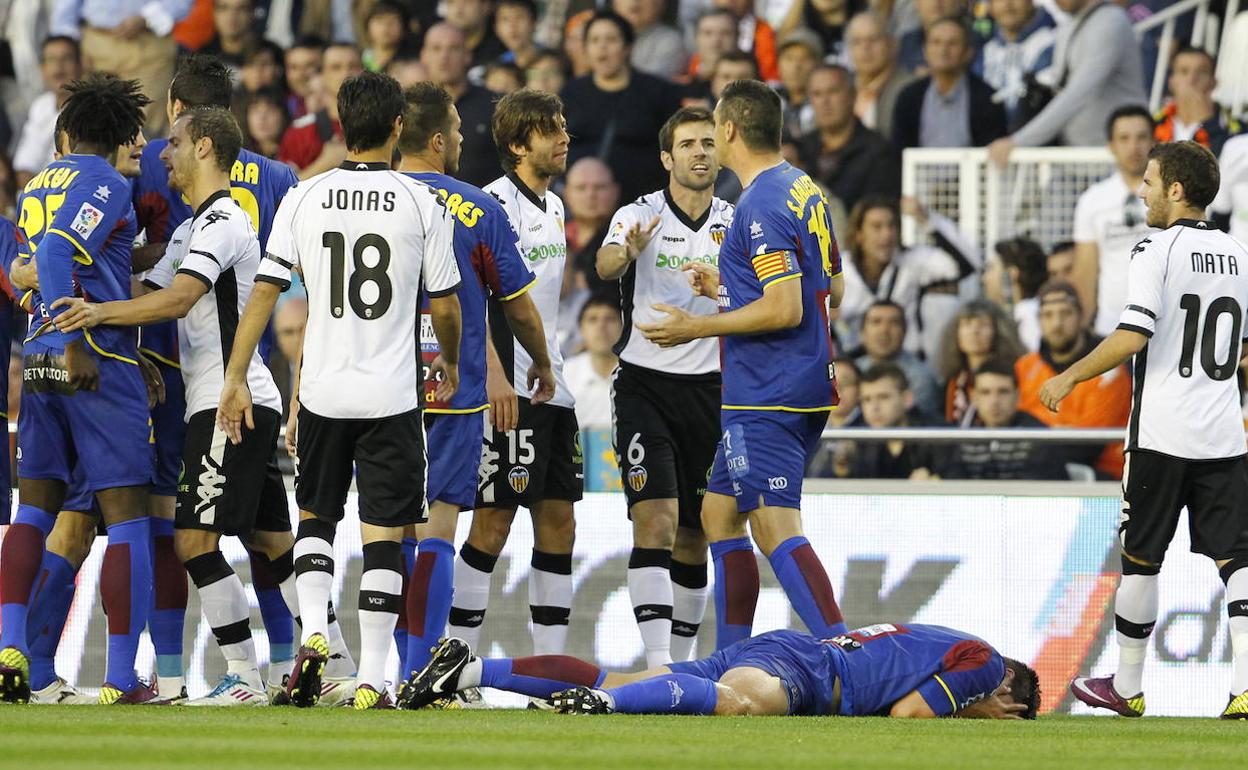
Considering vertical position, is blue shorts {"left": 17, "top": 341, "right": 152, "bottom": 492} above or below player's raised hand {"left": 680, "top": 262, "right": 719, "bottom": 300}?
below

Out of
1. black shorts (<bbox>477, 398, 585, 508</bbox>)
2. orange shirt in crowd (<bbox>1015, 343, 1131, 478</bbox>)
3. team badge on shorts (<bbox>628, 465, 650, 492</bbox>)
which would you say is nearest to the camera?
black shorts (<bbox>477, 398, 585, 508</bbox>)

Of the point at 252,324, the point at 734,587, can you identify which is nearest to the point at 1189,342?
the point at 734,587

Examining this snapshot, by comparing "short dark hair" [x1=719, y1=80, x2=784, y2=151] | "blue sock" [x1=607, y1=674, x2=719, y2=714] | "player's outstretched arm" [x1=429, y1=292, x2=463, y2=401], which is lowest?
"blue sock" [x1=607, y1=674, x2=719, y2=714]

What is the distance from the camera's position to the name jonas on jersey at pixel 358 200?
22.3 ft

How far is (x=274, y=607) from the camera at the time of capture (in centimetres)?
792

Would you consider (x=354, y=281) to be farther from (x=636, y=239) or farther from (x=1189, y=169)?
(x=1189, y=169)

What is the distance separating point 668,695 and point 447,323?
1836 mm

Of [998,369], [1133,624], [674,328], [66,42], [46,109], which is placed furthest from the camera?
[66,42]

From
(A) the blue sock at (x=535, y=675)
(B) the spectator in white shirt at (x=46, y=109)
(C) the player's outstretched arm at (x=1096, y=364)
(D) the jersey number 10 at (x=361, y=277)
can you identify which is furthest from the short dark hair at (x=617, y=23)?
(A) the blue sock at (x=535, y=675)

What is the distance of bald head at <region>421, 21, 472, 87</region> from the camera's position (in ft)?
47.7

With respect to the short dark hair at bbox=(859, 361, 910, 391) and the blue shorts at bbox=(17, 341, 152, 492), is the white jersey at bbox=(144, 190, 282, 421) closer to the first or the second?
the blue shorts at bbox=(17, 341, 152, 492)

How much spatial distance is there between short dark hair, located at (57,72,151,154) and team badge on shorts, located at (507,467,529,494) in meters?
2.24

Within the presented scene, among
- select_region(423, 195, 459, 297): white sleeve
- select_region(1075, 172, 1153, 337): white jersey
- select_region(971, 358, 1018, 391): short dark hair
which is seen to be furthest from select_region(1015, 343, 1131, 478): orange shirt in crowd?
select_region(423, 195, 459, 297): white sleeve

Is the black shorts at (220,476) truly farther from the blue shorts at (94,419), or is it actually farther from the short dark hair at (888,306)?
the short dark hair at (888,306)
